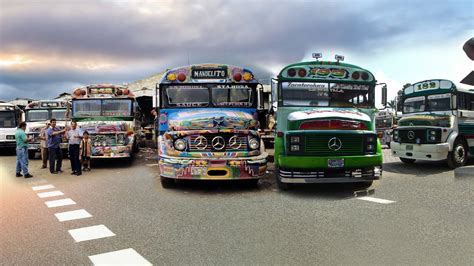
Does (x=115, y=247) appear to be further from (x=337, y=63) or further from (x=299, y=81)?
(x=337, y=63)

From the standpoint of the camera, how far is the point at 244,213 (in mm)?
6387

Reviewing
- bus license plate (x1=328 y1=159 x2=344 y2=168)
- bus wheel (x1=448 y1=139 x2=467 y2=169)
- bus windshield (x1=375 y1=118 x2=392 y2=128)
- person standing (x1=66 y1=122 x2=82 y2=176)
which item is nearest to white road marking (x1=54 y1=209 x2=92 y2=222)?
bus license plate (x1=328 y1=159 x2=344 y2=168)

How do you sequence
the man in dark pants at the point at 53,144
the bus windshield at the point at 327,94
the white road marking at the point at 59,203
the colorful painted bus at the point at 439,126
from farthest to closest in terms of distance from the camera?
the man in dark pants at the point at 53,144, the colorful painted bus at the point at 439,126, the bus windshield at the point at 327,94, the white road marking at the point at 59,203

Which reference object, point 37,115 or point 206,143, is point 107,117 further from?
point 206,143

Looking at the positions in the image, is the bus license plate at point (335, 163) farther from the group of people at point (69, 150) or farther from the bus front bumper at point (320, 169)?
the group of people at point (69, 150)

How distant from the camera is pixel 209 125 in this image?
8.31 meters

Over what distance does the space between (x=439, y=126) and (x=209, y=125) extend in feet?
24.9

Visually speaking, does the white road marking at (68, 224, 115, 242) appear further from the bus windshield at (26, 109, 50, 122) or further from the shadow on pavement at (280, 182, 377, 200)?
the bus windshield at (26, 109, 50, 122)

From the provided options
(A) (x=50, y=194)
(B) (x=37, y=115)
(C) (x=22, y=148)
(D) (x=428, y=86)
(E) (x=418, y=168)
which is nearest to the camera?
(A) (x=50, y=194)

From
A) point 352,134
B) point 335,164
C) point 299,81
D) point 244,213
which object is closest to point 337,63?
point 299,81

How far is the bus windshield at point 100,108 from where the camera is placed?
45.4 ft

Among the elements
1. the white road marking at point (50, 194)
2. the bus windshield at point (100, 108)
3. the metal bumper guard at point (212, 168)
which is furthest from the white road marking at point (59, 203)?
the bus windshield at point (100, 108)

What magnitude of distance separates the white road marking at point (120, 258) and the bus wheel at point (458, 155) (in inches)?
418

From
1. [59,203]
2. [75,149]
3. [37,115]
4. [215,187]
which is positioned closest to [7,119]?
[37,115]
